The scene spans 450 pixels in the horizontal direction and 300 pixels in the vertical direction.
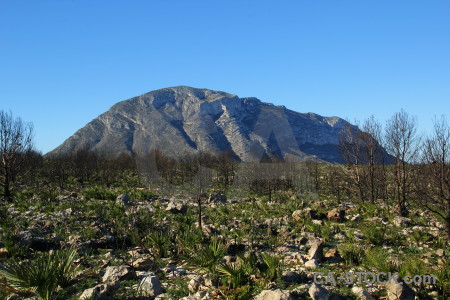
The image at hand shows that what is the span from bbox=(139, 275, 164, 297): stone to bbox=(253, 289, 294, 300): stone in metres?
1.86

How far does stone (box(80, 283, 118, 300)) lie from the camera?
5324mm

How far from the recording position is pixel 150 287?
5.97 metres

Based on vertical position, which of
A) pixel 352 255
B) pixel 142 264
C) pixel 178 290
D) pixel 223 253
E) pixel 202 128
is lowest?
pixel 178 290

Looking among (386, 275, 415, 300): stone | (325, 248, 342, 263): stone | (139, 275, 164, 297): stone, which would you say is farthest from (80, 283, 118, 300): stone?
(325, 248, 342, 263): stone

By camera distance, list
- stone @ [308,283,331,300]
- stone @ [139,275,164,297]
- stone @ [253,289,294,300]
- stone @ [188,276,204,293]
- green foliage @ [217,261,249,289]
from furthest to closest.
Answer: stone @ [188,276,204,293] → stone @ [139,275,164,297] → green foliage @ [217,261,249,289] → stone @ [308,283,331,300] → stone @ [253,289,294,300]

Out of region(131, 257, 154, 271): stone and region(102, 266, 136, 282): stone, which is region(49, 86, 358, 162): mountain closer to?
region(131, 257, 154, 271): stone

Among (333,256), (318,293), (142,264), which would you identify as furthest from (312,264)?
(142,264)

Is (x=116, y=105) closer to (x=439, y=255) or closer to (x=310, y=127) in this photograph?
(x=310, y=127)

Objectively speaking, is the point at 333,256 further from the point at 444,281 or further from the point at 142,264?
the point at 142,264

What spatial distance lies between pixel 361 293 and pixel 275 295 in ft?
5.41

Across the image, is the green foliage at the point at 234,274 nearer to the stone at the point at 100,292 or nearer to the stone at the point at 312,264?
the stone at the point at 312,264

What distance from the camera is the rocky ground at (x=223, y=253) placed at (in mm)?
5762

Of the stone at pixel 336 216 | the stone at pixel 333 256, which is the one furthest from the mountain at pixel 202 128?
the stone at pixel 333 256

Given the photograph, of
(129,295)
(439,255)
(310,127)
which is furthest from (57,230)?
(310,127)
